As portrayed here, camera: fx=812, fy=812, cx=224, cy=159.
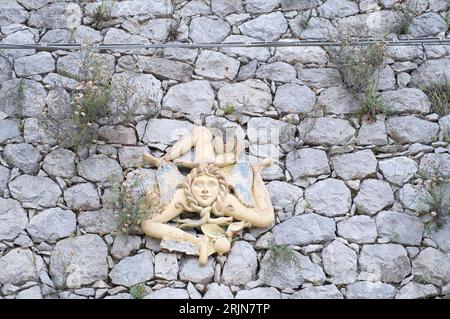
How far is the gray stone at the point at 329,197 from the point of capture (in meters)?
6.36

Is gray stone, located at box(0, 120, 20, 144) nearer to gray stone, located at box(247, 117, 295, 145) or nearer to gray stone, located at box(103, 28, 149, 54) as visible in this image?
gray stone, located at box(103, 28, 149, 54)

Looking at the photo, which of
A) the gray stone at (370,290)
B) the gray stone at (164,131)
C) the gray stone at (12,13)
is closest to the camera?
the gray stone at (370,290)

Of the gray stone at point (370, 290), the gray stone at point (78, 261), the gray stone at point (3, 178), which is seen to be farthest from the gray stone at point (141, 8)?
the gray stone at point (370, 290)

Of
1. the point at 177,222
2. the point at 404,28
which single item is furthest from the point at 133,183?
the point at 404,28

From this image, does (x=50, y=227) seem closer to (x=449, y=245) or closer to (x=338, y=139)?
(x=338, y=139)

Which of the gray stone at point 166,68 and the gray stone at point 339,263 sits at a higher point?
the gray stone at point 166,68

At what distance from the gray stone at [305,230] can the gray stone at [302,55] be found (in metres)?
1.65

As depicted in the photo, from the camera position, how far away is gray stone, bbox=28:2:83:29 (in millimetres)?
7594

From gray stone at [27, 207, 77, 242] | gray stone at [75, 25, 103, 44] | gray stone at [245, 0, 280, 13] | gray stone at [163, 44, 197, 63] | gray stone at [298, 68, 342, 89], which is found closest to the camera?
gray stone at [27, 207, 77, 242]

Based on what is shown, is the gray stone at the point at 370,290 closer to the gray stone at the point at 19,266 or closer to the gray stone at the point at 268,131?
the gray stone at the point at 268,131

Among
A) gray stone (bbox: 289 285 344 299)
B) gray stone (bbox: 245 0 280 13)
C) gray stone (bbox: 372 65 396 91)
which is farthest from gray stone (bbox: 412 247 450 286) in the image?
gray stone (bbox: 245 0 280 13)

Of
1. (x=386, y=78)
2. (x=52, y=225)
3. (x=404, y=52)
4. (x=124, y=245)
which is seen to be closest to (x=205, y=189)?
(x=124, y=245)

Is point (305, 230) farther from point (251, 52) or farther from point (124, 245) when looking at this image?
point (251, 52)

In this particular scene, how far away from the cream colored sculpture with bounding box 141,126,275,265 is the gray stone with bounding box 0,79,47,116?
1142 millimetres
